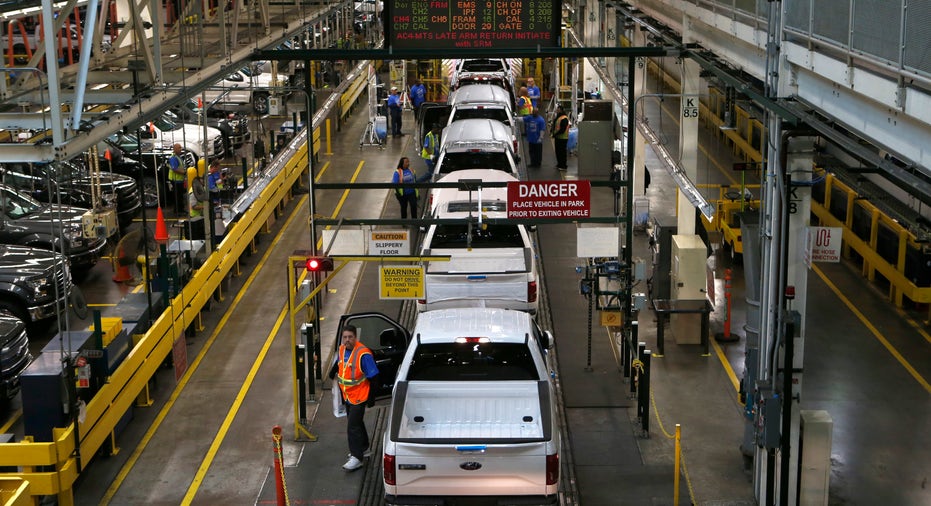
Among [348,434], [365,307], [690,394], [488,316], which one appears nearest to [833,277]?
[690,394]

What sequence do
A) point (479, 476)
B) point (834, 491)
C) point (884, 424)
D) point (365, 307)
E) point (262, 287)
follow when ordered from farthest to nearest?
point (262, 287) < point (365, 307) < point (884, 424) < point (834, 491) < point (479, 476)

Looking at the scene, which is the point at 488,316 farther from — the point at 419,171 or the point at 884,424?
the point at 419,171

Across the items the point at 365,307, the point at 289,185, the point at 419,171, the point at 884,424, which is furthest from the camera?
the point at 419,171

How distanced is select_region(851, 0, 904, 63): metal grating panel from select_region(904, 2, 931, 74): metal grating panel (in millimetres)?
101

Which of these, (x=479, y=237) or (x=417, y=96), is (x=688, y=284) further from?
(x=417, y=96)

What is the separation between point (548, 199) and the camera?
12047mm

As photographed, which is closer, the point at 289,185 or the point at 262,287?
the point at 262,287

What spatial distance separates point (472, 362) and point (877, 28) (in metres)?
5.03

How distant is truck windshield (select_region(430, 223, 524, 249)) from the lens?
1475 cm

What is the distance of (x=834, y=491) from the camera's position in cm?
1041

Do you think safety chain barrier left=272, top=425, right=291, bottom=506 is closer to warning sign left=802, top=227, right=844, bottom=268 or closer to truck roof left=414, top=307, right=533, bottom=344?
truck roof left=414, top=307, right=533, bottom=344

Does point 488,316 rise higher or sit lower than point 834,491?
higher

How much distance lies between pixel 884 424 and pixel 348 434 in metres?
5.59

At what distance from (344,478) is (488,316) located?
203cm
